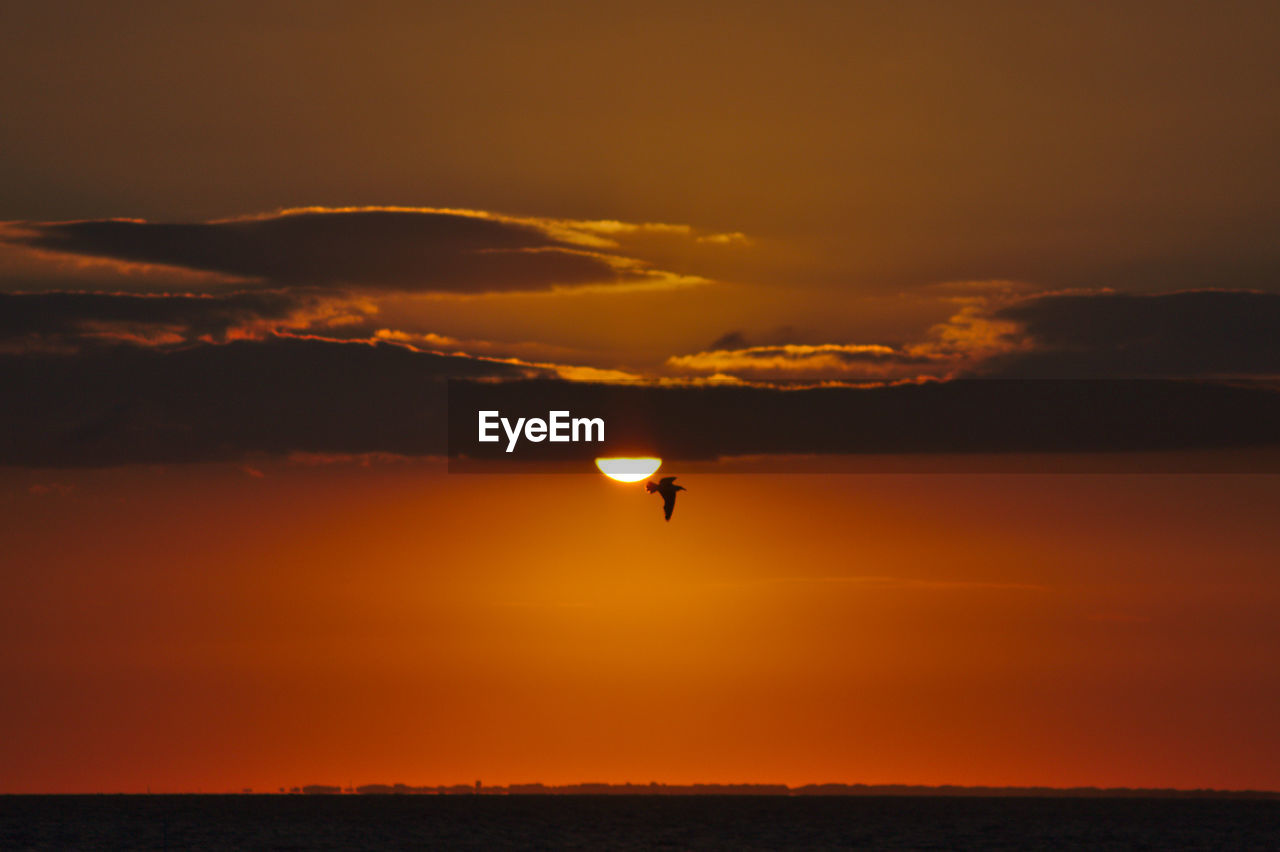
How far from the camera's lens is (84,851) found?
632ft

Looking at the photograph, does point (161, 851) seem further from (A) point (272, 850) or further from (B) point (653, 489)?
(B) point (653, 489)

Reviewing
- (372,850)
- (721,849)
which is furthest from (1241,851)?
(372,850)

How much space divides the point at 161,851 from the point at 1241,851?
11739cm

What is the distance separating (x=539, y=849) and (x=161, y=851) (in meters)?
41.4

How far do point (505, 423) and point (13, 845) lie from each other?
118m

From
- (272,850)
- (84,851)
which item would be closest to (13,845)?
(84,851)

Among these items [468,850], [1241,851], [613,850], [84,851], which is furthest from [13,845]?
[1241,851]

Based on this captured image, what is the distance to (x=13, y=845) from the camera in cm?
19225

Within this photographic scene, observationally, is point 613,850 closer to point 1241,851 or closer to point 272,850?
point 272,850

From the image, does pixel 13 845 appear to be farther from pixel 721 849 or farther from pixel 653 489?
pixel 653 489

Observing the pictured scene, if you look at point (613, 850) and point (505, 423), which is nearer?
point (505, 423)

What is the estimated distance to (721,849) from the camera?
19812 cm

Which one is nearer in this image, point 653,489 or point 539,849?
point 653,489

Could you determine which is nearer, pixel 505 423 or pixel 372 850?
pixel 505 423
